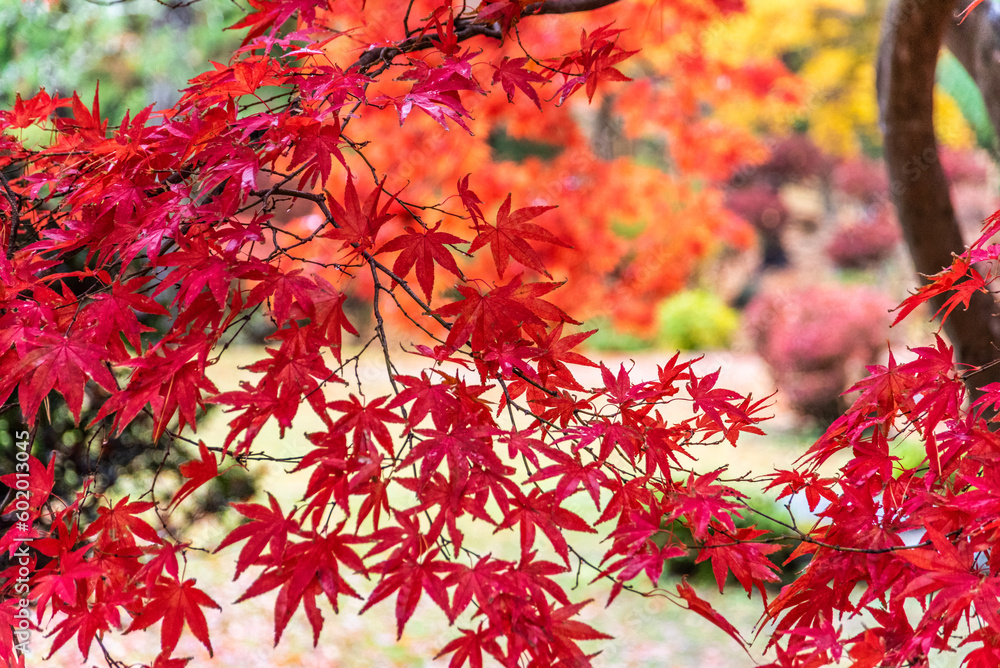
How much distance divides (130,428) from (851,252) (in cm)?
1011

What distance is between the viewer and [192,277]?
2.90 ft

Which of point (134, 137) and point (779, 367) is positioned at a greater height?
point (779, 367)

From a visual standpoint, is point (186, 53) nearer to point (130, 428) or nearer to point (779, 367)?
point (130, 428)

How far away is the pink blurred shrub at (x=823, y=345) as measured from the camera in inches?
221

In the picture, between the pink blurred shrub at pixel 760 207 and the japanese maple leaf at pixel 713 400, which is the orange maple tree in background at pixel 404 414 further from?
the pink blurred shrub at pixel 760 207

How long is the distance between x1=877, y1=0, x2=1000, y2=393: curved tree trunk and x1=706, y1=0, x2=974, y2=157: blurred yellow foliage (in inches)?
293

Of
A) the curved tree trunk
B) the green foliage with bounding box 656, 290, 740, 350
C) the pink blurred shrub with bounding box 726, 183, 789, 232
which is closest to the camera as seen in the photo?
the curved tree trunk

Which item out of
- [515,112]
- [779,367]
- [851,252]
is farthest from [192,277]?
[851,252]

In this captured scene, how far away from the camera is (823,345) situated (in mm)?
5609

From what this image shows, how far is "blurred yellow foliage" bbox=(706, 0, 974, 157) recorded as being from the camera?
961 cm

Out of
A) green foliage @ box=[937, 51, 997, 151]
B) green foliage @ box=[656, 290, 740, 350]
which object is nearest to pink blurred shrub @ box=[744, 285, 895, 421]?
green foliage @ box=[937, 51, 997, 151]

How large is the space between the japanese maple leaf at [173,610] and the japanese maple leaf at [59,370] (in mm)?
258

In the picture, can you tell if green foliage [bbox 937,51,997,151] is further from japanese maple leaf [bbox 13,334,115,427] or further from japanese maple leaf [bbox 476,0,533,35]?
japanese maple leaf [bbox 13,334,115,427]

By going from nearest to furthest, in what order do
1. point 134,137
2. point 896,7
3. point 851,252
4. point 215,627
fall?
point 134,137 < point 896,7 < point 215,627 < point 851,252
